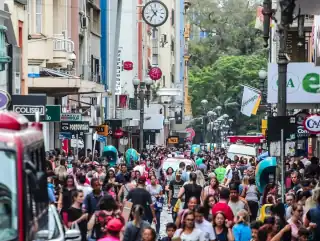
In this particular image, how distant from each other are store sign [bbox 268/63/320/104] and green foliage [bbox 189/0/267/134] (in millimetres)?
78674

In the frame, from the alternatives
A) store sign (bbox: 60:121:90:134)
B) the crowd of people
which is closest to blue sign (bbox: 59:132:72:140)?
store sign (bbox: 60:121:90:134)

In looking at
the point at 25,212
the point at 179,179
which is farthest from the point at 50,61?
the point at 25,212

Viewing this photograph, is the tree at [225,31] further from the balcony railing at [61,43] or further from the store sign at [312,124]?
the store sign at [312,124]

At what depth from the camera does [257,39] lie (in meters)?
125

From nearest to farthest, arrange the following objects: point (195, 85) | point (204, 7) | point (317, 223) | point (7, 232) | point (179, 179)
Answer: point (7, 232), point (317, 223), point (179, 179), point (195, 85), point (204, 7)

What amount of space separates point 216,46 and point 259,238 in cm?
11350

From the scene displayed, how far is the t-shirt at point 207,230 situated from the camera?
57.0 feet

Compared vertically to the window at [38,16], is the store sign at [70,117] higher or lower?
lower

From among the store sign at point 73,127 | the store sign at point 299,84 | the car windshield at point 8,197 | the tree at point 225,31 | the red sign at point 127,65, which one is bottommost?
the store sign at point 73,127

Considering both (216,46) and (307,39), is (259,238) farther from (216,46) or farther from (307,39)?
(216,46)

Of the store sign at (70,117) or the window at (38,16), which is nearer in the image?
the window at (38,16)

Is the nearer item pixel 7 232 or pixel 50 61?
pixel 7 232

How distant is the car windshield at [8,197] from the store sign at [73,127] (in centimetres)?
3275

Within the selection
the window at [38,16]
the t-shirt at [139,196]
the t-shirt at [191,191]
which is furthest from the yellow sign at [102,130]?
the t-shirt at [139,196]
